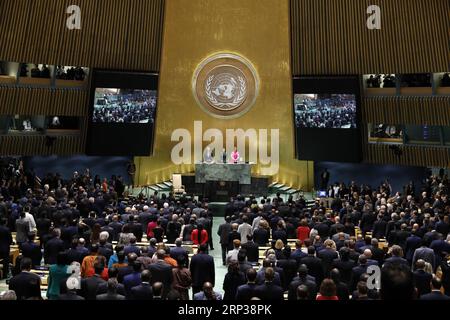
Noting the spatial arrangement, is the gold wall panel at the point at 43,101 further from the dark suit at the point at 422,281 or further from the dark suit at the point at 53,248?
the dark suit at the point at 422,281

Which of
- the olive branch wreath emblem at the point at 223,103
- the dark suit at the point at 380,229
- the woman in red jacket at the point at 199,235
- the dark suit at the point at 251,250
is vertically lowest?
the dark suit at the point at 251,250

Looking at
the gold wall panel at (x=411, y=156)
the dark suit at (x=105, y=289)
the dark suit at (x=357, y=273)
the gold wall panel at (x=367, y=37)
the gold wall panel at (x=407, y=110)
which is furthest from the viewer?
the gold wall panel at (x=411, y=156)

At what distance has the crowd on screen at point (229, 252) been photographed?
700 cm

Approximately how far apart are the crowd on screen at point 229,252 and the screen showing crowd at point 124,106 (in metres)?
4.15

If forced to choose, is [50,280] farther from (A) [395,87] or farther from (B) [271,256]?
(A) [395,87]

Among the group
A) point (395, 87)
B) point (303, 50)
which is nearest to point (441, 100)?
point (395, 87)

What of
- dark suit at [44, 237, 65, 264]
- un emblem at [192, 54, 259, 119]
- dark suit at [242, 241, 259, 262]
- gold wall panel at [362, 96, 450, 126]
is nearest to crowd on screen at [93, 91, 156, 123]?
un emblem at [192, 54, 259, 119]

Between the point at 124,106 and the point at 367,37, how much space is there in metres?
10.4

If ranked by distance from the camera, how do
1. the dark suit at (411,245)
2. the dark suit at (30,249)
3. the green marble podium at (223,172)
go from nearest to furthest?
1. the dark suit at (30,249)
2. the dark suit at (411,245)
3. the green marble podium at (223,172)

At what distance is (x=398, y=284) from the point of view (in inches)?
120

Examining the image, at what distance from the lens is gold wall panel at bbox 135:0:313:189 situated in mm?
24750

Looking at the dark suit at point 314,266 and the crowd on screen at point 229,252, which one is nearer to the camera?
the crowd on screen at point 229,252

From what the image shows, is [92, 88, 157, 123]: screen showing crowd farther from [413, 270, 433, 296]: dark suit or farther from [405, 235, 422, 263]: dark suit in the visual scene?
[413, 270, 433, 296]: dark suit

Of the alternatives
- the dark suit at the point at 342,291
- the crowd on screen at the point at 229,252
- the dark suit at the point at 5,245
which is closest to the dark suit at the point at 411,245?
the crowd on screen at the point at 229,252
